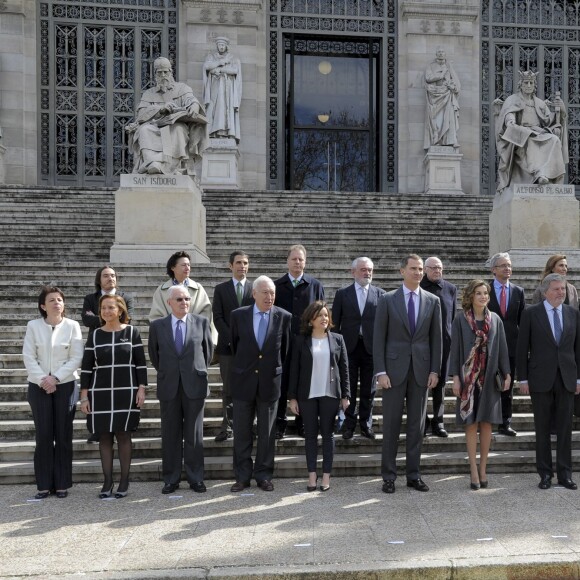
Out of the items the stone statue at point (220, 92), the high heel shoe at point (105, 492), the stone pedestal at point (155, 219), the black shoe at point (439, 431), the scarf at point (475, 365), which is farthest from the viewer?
the stone statue at point (220, 92)

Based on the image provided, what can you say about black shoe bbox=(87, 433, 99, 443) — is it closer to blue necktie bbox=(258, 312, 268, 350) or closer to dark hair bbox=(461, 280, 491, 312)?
blue necktie bbox=(258, 312, 268, 350)

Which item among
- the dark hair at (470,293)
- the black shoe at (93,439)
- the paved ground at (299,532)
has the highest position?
the dark hair at (470,293)

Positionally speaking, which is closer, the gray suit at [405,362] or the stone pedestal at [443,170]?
the gray suit at [405,362]

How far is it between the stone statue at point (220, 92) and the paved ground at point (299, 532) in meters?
13.4

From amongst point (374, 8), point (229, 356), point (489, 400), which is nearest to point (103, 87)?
point (374, 8)

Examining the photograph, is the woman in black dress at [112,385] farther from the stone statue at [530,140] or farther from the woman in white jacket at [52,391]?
the stone statue at [530,140]

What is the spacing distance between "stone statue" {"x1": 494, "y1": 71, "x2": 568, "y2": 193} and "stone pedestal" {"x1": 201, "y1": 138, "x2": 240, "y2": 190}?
7118 millimetres

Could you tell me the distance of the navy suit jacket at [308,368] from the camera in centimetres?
670

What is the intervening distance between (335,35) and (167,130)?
32.7 feet

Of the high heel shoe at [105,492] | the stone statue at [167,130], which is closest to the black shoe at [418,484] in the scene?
the high heel shoe at [105,492]

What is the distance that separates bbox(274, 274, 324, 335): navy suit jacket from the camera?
7.50 m

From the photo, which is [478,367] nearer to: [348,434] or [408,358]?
[408,358]

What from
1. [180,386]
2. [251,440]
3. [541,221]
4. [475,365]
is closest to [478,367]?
[475,365]

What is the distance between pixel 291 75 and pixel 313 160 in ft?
7.41
